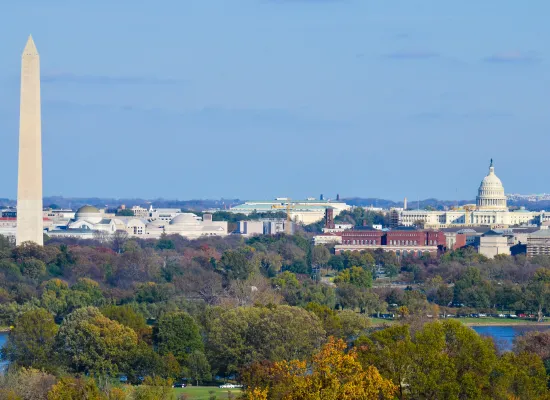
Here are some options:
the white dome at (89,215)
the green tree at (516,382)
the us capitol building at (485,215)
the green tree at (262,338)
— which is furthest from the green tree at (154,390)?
the us capitol building at (485,215)

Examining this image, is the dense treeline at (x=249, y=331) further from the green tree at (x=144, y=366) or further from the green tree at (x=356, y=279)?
the green tree at (x=356, y=279)

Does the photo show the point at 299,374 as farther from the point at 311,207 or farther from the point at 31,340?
the point at 311,207

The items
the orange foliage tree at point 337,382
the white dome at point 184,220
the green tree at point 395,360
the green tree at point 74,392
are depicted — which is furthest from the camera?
the white dome at point 184,220

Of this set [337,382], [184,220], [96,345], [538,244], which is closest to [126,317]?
[96,345]

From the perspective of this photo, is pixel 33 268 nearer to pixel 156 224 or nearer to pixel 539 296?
pixel 539 296

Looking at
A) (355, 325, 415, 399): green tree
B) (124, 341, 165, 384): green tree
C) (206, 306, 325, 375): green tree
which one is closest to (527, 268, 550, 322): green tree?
(206, 306, 325, 375): green tree

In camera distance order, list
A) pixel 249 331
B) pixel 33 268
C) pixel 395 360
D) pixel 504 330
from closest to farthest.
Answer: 1. pixel 395 360
2. pixel 249 331
3. pixel 504 330
4. pixel 33 268
